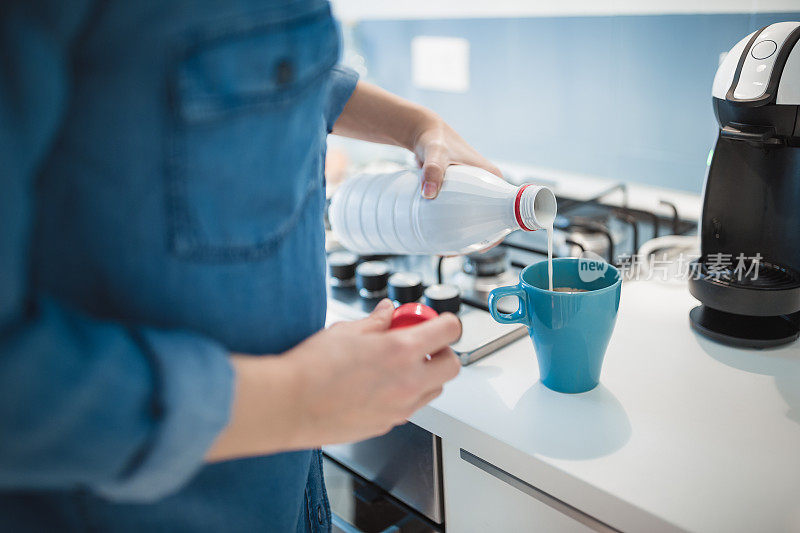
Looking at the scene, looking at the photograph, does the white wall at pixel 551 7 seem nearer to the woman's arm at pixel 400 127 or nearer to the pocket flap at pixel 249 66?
the woman's arm at pixel 400 127

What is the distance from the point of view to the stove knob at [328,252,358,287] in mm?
1129

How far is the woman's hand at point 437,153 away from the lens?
804mm

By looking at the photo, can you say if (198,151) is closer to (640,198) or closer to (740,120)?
(740,120)

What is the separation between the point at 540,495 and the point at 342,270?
54cm

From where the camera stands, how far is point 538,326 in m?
0.78

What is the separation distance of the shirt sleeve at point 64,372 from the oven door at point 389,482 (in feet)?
1.46

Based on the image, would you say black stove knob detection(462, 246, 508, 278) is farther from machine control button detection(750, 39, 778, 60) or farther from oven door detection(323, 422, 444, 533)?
machine control button detection(750, 39, 778, 60)

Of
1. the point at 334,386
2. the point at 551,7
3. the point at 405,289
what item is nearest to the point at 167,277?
the point at 334,386

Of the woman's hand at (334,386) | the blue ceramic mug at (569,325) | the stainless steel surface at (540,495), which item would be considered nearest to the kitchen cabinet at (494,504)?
the stainless steel surface at (540,495)

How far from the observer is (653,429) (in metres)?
0.72

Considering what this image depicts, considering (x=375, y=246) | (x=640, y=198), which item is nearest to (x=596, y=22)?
(x=640, y=198)

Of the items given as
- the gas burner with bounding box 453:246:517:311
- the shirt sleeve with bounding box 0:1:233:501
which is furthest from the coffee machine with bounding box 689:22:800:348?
the shirt sleeve with bounding box 0:1:233:501

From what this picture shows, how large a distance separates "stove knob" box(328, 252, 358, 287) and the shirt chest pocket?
1.88ft

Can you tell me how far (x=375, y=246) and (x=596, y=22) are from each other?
84cm
